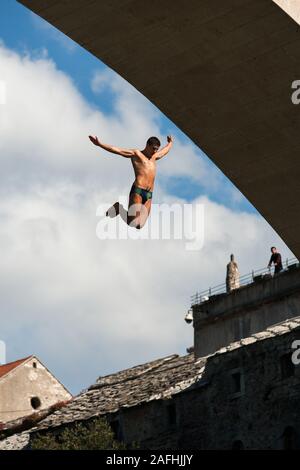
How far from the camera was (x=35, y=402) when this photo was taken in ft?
231

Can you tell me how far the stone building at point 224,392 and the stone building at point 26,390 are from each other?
A: 841cm

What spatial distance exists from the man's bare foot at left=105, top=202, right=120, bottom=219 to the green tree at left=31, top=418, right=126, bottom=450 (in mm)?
41568

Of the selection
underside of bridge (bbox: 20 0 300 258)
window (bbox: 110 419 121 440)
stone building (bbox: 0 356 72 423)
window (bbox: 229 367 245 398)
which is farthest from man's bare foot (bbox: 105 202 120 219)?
stone building (bbox: 0 356 72 423)

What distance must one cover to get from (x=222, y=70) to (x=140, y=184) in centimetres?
114

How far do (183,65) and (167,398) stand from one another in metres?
44.1

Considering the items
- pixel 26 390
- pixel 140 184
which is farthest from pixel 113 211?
pixel 26 390

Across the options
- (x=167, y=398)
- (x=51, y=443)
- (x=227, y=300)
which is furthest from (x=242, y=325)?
(x=51, y=443)

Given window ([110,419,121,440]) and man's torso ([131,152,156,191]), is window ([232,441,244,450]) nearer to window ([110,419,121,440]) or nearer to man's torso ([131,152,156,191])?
window ([110,419,121,440])

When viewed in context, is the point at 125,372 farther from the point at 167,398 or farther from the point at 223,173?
the point at 223,173

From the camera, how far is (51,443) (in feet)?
181

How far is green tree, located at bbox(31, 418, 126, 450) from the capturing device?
174 feet

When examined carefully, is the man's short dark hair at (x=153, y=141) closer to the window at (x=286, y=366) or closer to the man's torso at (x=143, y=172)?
the man's torso at (x=143, y=172)

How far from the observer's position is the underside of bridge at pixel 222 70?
9961 millimetres

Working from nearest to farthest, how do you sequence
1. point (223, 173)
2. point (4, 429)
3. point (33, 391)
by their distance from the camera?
point (223, 173) < point (4, 429) < point (33, 391)
